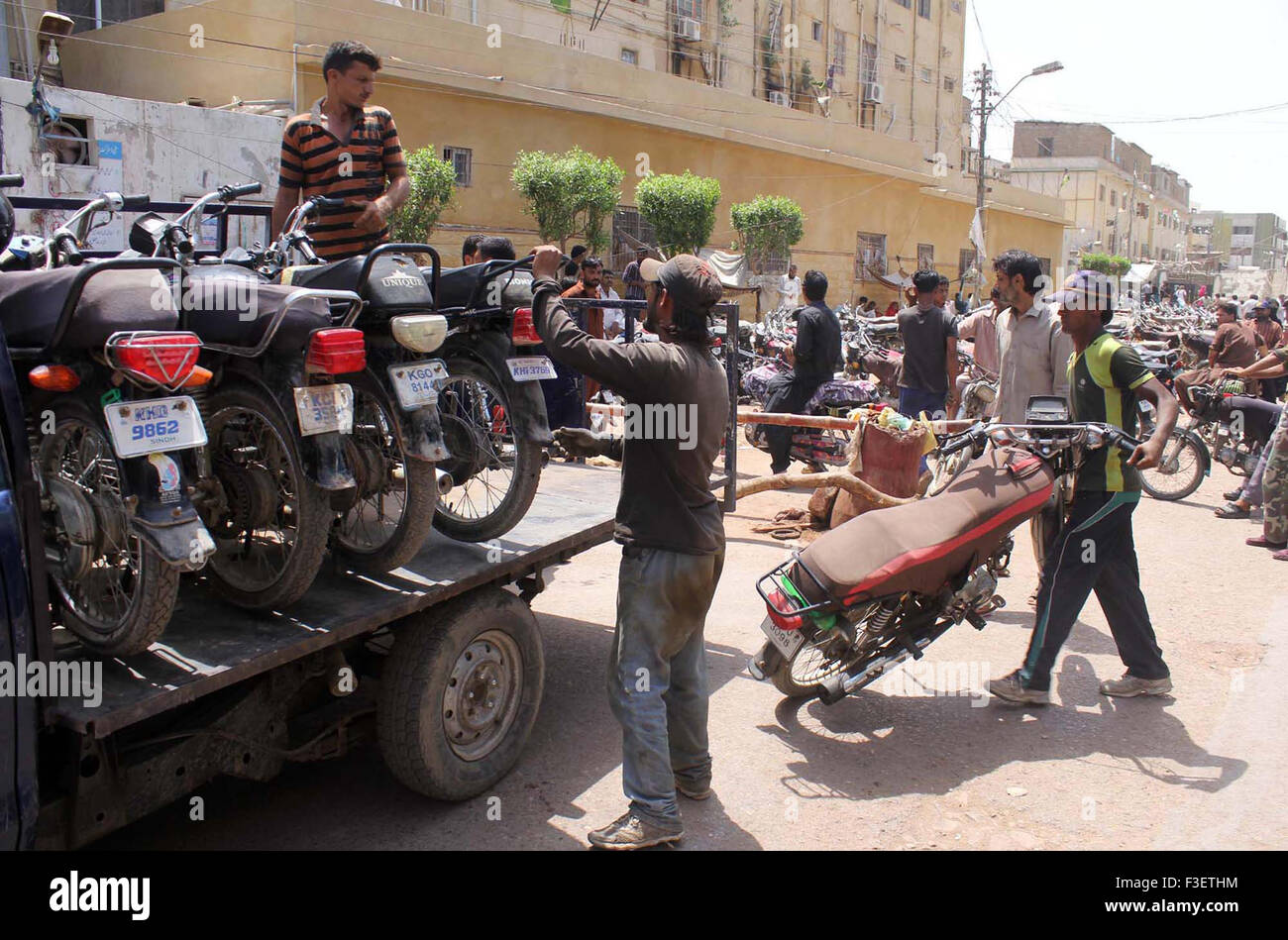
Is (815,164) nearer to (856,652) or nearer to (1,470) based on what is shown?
(856,652)

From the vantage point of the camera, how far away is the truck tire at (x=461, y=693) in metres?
3.52

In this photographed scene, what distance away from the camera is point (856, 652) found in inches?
172

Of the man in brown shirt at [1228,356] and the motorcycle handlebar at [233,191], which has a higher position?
the motorcycle handlebar at [233,191]

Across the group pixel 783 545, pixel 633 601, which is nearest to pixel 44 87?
pixel 783 545

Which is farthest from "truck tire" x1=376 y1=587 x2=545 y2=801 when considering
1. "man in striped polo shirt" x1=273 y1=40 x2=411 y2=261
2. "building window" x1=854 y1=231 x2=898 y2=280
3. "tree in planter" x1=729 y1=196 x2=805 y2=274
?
"building window" x1=854 y1=231 x2=898 y2=280

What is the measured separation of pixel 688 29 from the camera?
108 feet

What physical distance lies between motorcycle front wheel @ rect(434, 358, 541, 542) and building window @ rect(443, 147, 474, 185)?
16.5 meters

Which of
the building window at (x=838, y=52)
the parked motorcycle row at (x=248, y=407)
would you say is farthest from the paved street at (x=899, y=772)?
the building window at (x=838, y=52)

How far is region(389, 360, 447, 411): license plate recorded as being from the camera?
11.8ft

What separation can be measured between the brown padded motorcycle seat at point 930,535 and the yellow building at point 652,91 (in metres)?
13.8

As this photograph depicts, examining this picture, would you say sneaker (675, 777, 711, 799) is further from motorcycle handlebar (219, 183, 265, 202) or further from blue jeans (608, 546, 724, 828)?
motorcycle handlebar (219, 183, 265, 202)

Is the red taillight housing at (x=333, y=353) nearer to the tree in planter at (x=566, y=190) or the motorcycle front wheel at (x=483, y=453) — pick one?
the motorcycle front wheel at (x=483, y=453)

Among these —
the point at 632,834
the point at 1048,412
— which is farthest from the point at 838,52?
the point at 632,834
